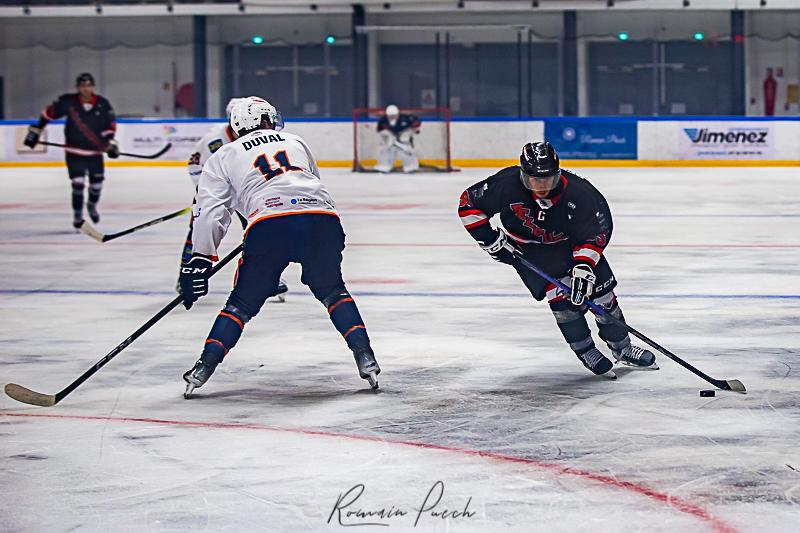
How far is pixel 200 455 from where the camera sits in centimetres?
446

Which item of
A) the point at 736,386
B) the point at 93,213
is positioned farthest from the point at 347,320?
the point at 93,213

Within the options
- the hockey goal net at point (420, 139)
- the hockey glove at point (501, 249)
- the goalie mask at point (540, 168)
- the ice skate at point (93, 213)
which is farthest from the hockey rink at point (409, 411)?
the hockey goal net at point (420, 139)

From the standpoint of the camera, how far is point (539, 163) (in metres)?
5.47

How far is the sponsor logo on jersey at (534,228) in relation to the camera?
5.71 metres

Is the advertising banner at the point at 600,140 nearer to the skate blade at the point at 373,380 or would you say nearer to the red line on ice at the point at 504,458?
the skate blade at the point at 373,380

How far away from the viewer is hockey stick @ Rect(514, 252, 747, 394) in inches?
215

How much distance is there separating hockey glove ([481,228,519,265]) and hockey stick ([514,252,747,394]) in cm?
3

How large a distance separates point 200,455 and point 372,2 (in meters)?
25.3

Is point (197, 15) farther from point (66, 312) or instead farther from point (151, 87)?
point (66, 312)

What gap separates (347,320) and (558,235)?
3.10ft

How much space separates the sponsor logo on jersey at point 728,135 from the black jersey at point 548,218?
61.2 feet

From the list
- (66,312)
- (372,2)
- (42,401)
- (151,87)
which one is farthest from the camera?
(151,87)

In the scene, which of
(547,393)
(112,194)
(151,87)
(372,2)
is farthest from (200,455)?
(151,87)

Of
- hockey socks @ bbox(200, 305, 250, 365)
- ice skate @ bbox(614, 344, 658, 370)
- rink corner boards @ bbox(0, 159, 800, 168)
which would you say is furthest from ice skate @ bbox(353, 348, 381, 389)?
rink corner boards @ bbox(0, 159, 800, 168)
